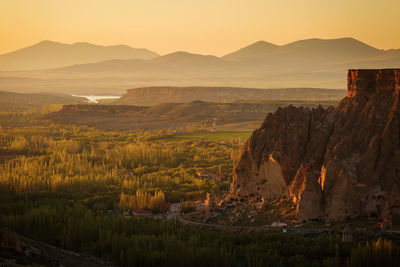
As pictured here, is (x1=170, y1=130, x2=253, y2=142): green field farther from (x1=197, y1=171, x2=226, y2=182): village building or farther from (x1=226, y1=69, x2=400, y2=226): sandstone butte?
(x1=226, y1=69, x2=400, y2=226): sandstone butte

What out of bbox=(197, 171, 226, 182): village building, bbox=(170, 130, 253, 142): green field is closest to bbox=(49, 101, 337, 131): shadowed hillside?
bbox=(170, 130, 253, 142): green field

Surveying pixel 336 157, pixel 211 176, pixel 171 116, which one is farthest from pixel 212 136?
pixel 336 157

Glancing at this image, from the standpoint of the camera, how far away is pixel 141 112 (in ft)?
634

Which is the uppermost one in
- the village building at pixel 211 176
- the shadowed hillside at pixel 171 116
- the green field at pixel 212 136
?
the shadowed hillside at pixel 171 116

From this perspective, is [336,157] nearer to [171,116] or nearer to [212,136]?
[212,136]

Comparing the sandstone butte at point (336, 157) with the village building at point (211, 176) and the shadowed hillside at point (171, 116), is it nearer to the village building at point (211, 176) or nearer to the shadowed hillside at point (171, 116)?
the village building at point (211, 176)

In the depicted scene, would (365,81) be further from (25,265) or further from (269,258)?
(25,265)

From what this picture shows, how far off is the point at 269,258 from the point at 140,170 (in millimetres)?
48777

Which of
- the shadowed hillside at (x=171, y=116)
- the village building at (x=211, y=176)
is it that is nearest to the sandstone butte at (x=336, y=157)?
the village building at (x=211, y=176)

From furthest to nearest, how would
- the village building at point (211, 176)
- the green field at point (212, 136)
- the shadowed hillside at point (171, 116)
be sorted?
the shadowed hillside at point (171, 116), the green field at point (212, 136), the village building at point (211, 176)

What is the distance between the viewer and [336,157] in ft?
132

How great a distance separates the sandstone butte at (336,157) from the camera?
38.8m

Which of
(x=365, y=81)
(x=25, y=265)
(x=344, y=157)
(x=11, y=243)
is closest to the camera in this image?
(x=25, y=265)

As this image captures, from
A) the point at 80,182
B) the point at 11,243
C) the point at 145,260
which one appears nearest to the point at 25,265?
the point at 11,243
